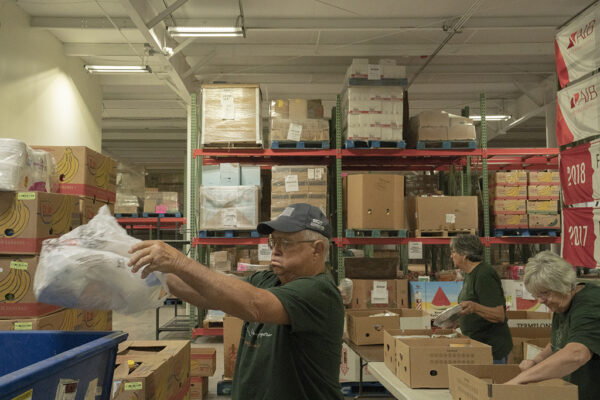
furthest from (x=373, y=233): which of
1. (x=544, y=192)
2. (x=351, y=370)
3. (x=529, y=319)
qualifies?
(x=544, y=192)

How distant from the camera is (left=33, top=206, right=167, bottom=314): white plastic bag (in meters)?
1.55

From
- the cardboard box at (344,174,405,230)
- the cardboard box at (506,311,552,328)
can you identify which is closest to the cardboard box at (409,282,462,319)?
the cardboard box at (344,174,405,230)

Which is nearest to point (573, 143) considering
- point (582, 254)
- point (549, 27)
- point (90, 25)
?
point (582, 254)

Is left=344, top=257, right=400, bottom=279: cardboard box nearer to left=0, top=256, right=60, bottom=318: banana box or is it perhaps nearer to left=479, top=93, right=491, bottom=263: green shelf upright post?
left=479, top=93, right=491, bottom=263: green shelf upright post

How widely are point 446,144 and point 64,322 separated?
551 cm

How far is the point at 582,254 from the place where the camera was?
462cm

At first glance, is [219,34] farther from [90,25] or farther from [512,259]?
[512,259]

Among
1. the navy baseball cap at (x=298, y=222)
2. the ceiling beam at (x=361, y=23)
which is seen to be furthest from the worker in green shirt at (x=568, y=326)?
the ceiling beam at (x=361, y=23)

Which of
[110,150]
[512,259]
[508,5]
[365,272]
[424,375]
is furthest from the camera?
[110,150]

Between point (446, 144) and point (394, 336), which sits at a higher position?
point (446, 144)

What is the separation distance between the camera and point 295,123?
6.97m

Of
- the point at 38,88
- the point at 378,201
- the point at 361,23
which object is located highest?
the point at 361,23

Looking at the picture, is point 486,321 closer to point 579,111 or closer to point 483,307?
point 483,307

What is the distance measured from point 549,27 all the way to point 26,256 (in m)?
8.04
